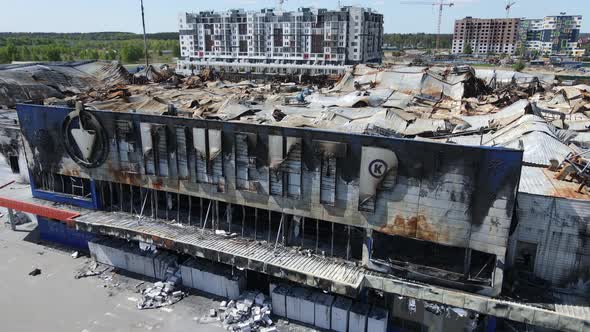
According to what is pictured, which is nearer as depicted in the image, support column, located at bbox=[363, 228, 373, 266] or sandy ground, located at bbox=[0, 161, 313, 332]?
support column, located at bbox=[363, 228, 373, 266]

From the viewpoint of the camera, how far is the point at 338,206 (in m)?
20.2

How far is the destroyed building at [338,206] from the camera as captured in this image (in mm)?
17359

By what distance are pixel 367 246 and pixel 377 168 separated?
381cm

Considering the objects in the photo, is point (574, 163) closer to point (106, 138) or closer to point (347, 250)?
point (347, 250)

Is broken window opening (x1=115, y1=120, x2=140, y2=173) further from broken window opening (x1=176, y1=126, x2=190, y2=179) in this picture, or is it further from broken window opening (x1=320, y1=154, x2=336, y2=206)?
broken window opening (x1=320, y1=154, x2=336, y2=206)

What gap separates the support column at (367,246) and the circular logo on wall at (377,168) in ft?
9.02

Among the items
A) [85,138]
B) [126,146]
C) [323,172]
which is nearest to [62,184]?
[85,138]

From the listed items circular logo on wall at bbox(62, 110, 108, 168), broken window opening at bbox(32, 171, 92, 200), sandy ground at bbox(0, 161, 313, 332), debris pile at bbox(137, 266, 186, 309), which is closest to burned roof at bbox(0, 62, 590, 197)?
circular logo on wall at bbox(62, 110, 108, 168)

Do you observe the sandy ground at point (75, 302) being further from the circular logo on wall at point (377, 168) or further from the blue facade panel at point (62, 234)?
the circular logo on wall at point (377, 168)

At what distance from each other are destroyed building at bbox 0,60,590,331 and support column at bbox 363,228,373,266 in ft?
0.20

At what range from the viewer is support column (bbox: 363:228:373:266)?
19750mm

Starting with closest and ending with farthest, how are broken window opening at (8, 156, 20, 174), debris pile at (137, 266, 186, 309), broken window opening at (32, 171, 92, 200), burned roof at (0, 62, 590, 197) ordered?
1. debris pile at (137, 266, 186, 309)
2. burned roof at (0, 62, 590, 197)
3. broken window opening at (32, 171, 92, 200)
4. broken window opening at (8, 156, 20, 174)

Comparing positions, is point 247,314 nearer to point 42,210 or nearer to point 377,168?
point 377,168

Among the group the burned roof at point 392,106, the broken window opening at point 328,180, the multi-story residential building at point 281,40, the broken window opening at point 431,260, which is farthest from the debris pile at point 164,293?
the multi-story residential building at point 281,40
